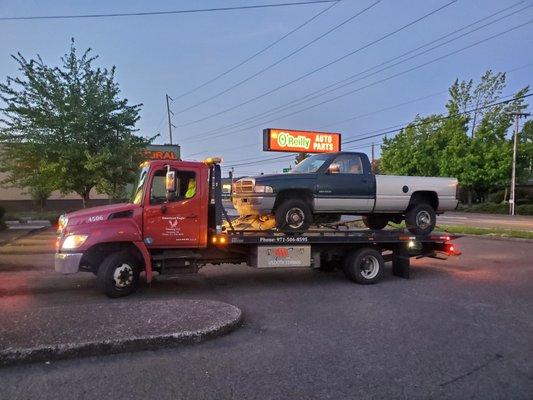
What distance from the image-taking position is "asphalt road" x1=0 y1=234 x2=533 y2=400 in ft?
15.0

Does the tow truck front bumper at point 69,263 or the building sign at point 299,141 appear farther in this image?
the building sign at point 299,141

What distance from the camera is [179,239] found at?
8867mm

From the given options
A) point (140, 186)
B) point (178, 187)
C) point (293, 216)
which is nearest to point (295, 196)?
point (293, 216)

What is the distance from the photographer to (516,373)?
198 inches

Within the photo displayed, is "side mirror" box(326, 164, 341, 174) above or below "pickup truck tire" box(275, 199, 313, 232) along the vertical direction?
above

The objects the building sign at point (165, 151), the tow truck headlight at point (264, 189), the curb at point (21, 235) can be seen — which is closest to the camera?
the tow truck headlight at point (264, 189)

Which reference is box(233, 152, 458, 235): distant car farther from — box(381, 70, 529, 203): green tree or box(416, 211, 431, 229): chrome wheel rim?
box(381, 70, 529, 203): green tree

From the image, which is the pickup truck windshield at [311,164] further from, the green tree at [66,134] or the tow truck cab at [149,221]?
the green tree at [66,134]

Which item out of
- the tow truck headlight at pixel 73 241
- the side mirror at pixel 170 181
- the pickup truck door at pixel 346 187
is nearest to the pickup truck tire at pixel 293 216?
the pickup truck door at pixel 346 187

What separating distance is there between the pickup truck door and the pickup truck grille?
136 cm

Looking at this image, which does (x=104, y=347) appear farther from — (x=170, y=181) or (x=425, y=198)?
(x=425, y=198)

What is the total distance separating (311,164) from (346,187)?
91 centimetres

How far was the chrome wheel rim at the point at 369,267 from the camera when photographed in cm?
1020

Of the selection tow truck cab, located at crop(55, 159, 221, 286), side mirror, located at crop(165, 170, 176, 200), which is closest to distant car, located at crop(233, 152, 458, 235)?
tow truck cab, located at crop(55, 159, 221, 286)
